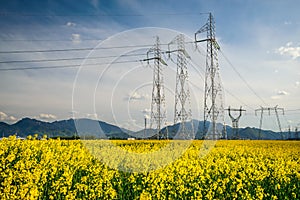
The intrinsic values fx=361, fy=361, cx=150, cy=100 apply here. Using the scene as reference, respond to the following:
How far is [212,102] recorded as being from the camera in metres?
32.4

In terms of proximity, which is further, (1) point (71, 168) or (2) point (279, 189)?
(1) point (71, 168)

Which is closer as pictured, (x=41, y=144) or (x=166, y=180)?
(x=166, y=180)

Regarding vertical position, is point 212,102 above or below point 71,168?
above

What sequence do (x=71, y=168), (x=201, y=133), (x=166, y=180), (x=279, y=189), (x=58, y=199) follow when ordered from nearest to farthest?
(x=58, y=199)
(x=166, y=180)
(x=279, y=189)
(x=71, y=168)
(x=201, y=133)

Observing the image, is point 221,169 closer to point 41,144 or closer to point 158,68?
point 41,144

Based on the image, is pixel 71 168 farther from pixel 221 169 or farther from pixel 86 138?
pixel 86 138

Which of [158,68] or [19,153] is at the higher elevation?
[158,68]

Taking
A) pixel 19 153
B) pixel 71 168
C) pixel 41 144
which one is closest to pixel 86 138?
pixel 41 144

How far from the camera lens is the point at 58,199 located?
791 centimetres

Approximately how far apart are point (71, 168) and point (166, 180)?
11.0 ft

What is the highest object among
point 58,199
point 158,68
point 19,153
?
point 158,68

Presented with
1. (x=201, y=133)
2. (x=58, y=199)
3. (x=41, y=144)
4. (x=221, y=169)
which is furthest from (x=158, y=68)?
(x=58, y=199)

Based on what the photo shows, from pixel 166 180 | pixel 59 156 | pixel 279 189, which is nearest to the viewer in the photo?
pixel 166 180

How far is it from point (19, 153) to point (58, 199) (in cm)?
553
